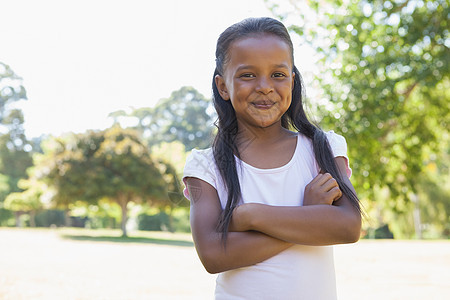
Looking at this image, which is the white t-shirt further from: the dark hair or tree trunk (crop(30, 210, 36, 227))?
tree trunk (crop(30, 210, 36, 227))

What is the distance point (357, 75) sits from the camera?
8930mm

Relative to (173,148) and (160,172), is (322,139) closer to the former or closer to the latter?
(160,172)

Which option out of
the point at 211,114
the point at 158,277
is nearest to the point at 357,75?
the point at 158,277

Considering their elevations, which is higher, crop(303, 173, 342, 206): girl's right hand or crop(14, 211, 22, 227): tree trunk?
crop(303, 173, 342, 206): girl's right hand

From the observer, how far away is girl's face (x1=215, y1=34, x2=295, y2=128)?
5.30 feet

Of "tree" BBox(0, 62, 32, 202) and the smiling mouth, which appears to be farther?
"tree" BBox(0, 62, 32, 202)

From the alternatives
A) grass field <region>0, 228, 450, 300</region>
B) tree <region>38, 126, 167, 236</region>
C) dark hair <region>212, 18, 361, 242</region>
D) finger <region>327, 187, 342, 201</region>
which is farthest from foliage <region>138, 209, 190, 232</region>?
finger <region>327, 187, 342, 201</region>

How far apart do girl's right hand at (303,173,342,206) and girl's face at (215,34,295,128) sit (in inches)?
9.8

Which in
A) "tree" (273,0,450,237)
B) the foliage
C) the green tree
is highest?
"tree" (273,0,450,237)

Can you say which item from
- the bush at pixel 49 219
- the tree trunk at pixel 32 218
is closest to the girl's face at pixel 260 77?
the tree trunk at pixel 32 218

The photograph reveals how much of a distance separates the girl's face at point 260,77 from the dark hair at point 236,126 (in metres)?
0.04

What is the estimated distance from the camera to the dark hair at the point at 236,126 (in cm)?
161

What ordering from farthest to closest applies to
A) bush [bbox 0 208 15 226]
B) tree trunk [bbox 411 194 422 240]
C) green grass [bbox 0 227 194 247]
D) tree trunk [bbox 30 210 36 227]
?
bush [bbox 0 208 15 226]
tree trunk [bbox 30 210 36 227]
tree trunk [bbox 411 194 422 240]
green grass [bbox 0 227 194 247]

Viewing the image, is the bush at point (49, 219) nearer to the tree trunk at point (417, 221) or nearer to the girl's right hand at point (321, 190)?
the tree trunk at point (417, 221)
